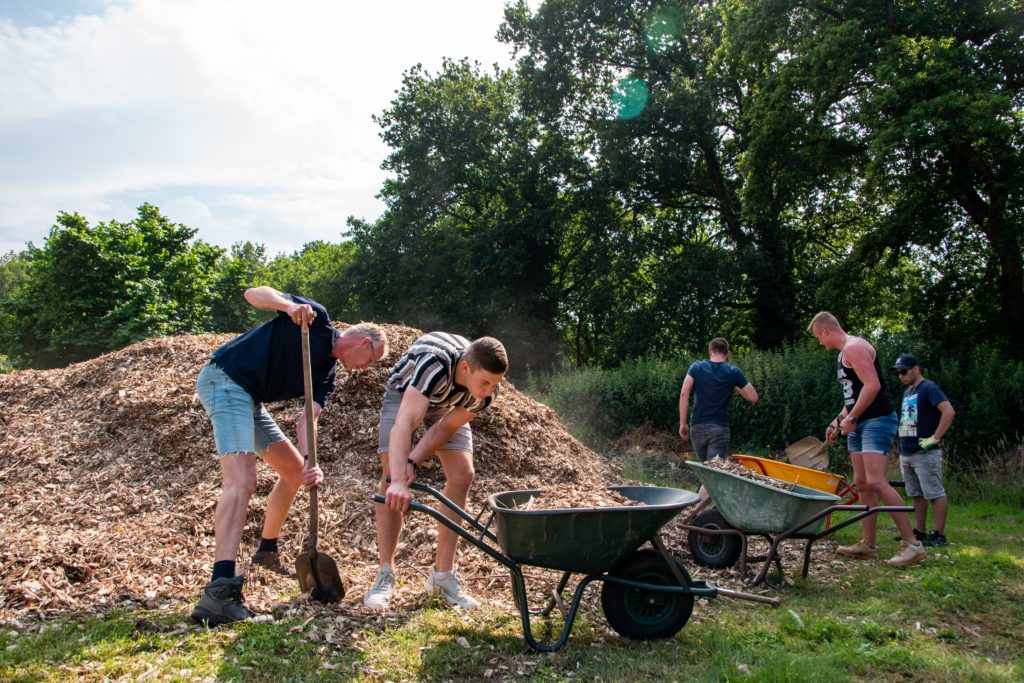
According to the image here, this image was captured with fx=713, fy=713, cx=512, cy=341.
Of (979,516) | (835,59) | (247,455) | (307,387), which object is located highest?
(835,59)

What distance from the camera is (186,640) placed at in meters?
3.02

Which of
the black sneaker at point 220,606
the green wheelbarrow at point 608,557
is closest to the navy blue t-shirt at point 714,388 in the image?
the green wheelbarrow at point 608,557

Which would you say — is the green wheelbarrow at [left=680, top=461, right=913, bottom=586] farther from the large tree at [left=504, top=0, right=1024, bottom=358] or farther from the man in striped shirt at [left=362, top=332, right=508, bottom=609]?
the large tree at [left=504, top=0, right=1024, bottom=358]

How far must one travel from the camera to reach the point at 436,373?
10.8 feet

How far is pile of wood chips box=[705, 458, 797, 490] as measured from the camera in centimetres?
467

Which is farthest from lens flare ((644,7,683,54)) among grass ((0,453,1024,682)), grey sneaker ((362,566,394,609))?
grey sneaker ((362,566,394,609))

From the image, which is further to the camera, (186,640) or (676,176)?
(676,176)

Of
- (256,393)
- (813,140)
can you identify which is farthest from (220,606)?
(813,140)

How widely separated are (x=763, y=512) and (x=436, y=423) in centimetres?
213

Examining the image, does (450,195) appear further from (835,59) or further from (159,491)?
(159,491)

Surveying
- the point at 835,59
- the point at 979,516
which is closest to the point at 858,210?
the point at 835,59

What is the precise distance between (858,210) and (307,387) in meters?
19.9

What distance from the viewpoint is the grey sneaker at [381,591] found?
3559 millimetres

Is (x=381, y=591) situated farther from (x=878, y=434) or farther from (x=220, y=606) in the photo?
(x=878, y=434)
